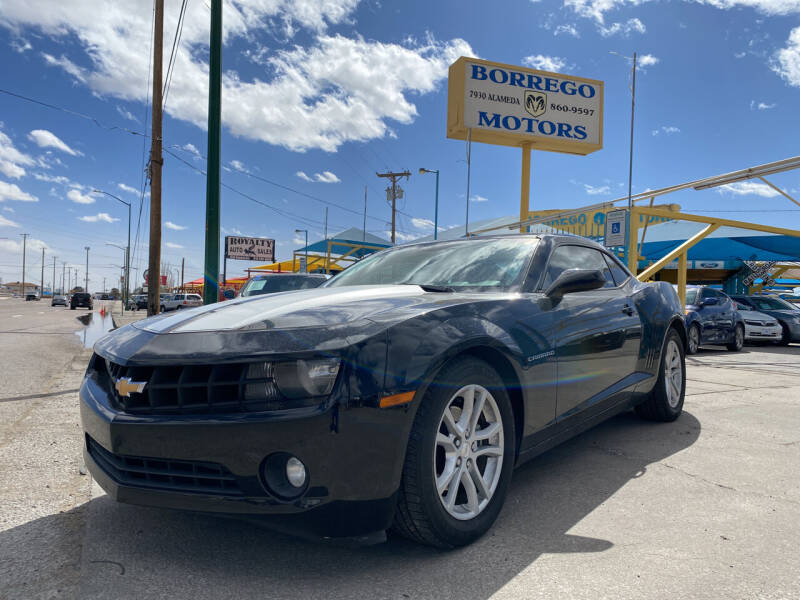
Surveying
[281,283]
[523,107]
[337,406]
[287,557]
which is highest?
[523,107]

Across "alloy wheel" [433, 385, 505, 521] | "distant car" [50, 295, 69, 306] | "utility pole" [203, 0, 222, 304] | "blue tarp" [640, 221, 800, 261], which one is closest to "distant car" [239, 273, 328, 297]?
"utility pole" [203, 0, 222, 304]

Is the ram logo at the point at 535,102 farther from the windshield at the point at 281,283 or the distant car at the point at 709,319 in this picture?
the windshield at the point at 281,283

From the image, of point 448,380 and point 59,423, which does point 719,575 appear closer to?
point 448,380

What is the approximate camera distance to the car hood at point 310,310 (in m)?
2.14

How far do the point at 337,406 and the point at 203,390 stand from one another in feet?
1.63

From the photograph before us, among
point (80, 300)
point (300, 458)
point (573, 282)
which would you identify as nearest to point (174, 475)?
point (300, 458)

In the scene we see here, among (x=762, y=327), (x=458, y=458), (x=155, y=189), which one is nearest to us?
(x=458, y=458)

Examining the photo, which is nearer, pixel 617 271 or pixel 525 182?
pixel 617 271

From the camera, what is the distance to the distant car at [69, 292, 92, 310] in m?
42.1

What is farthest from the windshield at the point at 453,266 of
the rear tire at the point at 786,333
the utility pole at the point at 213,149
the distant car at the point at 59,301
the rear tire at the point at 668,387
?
the distant car at the point at 59,301

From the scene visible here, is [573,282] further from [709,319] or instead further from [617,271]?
[709,319]

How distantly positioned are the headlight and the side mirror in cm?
146

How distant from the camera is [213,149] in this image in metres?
8.36

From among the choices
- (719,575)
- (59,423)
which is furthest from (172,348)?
(59,423)
